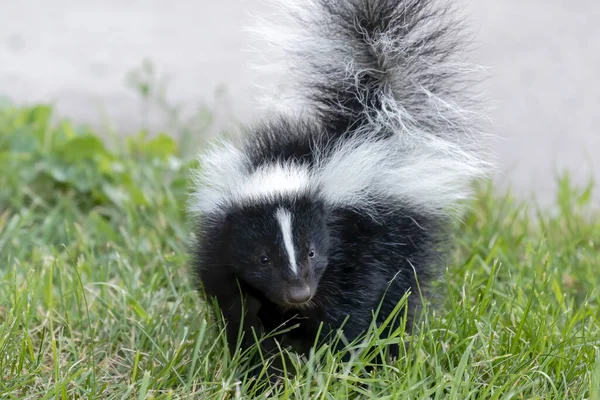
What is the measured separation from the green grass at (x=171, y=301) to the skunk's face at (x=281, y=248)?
29cm

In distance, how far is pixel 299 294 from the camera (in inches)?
111

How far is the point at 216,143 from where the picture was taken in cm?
361

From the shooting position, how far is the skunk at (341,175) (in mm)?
2994

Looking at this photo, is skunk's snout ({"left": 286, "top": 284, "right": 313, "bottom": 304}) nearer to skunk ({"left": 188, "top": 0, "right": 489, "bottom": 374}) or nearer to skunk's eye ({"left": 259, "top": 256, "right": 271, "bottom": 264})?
skunk ({"left": 188, "top": 0, "right": 489, "bottom": 374})

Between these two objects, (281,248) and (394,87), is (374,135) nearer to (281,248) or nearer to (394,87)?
(394,87)

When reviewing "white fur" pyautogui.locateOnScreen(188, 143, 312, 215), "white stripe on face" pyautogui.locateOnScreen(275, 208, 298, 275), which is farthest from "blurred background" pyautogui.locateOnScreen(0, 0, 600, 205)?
"white stripe on face" pyautogui.locateOnScreen(275, 208, 298, 275)

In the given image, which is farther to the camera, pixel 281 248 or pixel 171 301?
pixel 171 301

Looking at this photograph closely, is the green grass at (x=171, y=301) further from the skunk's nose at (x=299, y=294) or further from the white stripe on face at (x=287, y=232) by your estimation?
the white stripe on face at (x=287, y=232)

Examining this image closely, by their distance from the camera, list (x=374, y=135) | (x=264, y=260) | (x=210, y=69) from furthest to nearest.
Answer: (x=210, y=69) → (x=374, y=135) → (x=264, y=260)

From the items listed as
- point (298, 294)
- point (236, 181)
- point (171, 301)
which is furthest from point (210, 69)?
point (298, 294)

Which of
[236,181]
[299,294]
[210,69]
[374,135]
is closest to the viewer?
[299,294]

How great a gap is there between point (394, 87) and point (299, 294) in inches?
40.3

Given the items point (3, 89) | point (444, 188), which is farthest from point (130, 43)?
point (444, 188)

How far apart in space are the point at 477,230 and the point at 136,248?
5.72 feet
